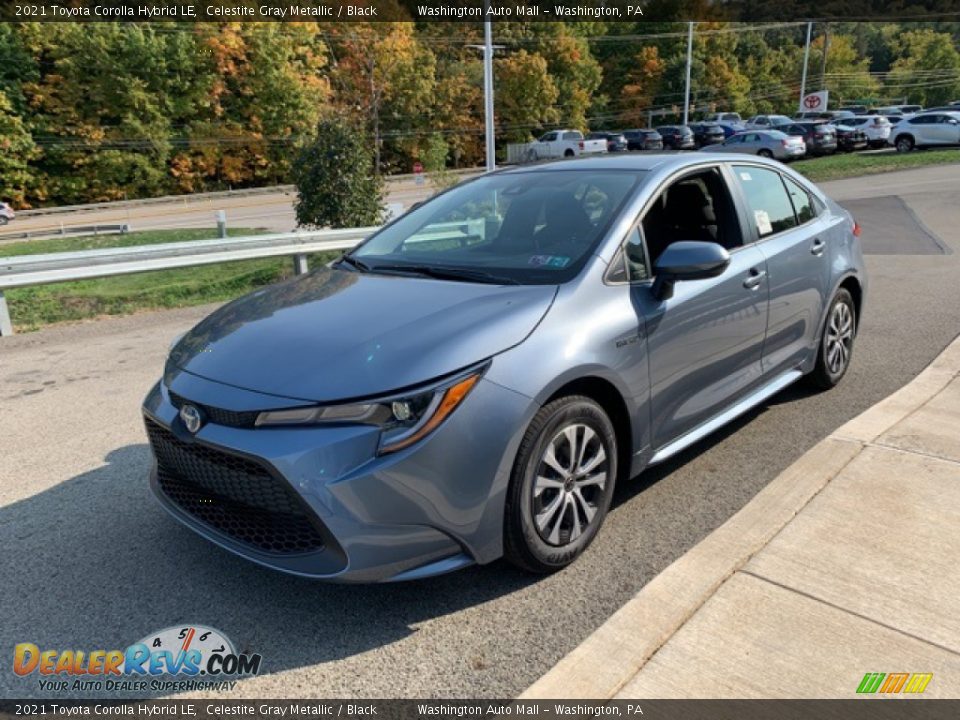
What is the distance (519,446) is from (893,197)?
19310mm

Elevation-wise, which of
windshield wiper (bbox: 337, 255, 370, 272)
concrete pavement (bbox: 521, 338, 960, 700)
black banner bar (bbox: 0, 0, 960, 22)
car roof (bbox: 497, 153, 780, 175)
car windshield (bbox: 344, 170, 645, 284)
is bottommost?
concrete pavement (bbox: 521, 338, 960, 700)

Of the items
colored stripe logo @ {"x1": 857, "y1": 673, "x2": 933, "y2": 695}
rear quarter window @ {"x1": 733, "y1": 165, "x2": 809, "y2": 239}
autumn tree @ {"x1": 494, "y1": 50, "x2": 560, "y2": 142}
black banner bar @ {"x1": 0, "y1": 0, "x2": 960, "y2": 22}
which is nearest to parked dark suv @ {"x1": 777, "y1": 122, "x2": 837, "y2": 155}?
black banner bar @ {"x1": 0, "y1": 0, "x2": 960, "y2": 22}

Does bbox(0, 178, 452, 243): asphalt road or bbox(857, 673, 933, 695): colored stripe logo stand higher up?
bbox(857, 673, 933, 695): colored stripe logo

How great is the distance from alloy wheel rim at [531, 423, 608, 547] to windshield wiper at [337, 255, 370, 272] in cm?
150

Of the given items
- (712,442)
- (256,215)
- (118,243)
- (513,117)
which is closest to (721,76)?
(513,117)

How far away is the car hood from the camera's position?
8.75ft

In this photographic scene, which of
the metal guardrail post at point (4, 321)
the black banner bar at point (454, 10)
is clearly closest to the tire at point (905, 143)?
the black banner bar at point (454, 10)

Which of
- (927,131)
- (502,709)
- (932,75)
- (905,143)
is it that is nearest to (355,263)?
(502,709)

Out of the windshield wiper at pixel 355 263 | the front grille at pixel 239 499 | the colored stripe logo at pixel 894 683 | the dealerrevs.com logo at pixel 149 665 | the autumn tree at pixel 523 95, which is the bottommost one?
the dealerrevs.com logo at pixel 149 665

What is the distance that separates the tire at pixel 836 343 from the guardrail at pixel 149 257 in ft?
21.7

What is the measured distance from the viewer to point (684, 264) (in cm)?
336

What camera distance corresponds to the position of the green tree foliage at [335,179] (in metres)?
12.8

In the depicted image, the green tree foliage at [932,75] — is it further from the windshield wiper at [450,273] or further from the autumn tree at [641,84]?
the windshield wiper at [450,273]

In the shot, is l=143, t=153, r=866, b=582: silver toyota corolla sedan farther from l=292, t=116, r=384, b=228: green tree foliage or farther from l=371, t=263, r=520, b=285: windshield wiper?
l=292, t=116, r=384, b=228: green tree foliage
